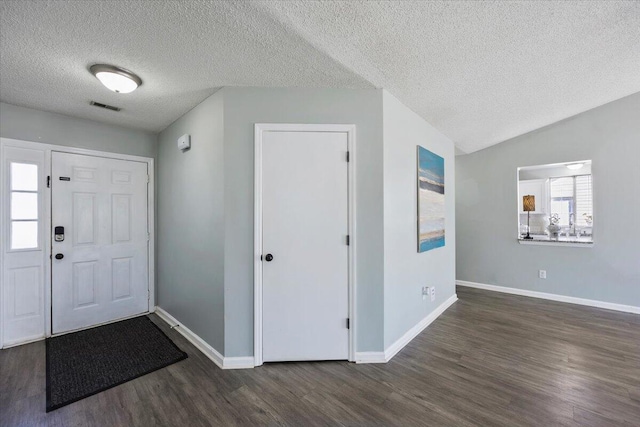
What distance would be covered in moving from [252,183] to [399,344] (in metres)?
2.02

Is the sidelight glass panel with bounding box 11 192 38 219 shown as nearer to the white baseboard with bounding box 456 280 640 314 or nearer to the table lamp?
the white baseboard with bounding box 456 280 640 314

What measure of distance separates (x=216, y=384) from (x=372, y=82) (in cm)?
273

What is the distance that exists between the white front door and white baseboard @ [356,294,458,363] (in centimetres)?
291

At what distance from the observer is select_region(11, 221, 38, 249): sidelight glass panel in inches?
105

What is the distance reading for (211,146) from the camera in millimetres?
2471

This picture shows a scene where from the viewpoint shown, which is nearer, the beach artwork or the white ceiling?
the white ceiling

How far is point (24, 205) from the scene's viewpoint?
2.72 m

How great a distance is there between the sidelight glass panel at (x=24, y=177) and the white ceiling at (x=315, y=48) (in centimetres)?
61

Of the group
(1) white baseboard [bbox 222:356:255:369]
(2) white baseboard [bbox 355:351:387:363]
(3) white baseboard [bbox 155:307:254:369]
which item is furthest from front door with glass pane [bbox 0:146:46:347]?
(2) white baseboard [bbox 355:351:387:363]

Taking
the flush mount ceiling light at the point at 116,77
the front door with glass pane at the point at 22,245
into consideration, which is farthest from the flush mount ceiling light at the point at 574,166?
the front door with glass pane at the point at 22,245

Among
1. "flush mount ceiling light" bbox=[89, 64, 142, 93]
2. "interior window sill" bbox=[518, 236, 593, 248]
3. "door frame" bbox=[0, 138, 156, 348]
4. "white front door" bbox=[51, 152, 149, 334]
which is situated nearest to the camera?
"flush mount ceiling light" bbox=[89, 64, 142, 93]

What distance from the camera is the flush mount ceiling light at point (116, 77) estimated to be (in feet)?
6.51

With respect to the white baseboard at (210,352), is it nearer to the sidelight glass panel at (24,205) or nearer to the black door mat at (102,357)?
the black door mat at (102,357)

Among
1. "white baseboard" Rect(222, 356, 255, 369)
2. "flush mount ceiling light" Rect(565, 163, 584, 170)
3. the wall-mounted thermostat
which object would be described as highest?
the wall-mounted thermostat
